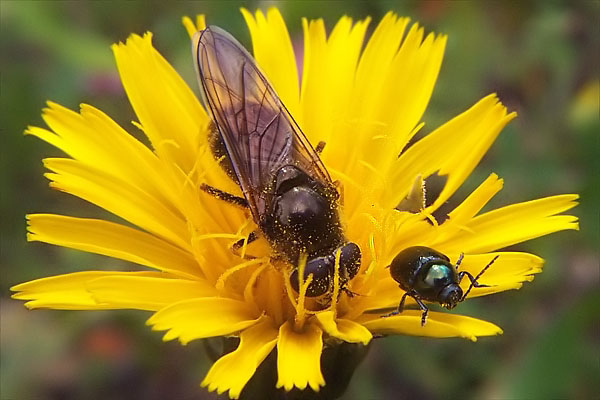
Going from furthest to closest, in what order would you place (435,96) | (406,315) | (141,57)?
(435,96), (141,57), (406,315)

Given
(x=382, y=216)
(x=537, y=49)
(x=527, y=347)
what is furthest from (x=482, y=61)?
(x=382, y=216)

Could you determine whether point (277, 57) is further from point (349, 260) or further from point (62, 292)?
point (62, 292)

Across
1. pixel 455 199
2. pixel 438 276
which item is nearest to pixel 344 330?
pixel 438 276

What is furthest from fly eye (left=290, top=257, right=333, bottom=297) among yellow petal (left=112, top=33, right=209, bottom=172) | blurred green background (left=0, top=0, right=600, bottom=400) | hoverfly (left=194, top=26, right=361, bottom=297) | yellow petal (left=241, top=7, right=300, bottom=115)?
blurred green background (left=0, top=0, right=600, bottom=400)

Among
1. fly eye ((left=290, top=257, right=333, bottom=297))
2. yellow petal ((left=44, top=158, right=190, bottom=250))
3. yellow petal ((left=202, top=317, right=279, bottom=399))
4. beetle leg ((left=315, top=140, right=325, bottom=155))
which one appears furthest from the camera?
beetle leg ((left=315, top=140, right=325, bottom=155))

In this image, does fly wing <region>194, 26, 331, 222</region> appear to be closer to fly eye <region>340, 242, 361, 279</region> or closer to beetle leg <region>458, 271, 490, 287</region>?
fly eye <region>340, 242, 361, 279</region>

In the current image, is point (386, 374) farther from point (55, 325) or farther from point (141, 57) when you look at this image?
point (141, 57)

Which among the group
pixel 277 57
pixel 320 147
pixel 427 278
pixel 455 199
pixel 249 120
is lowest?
pixel 455 199
